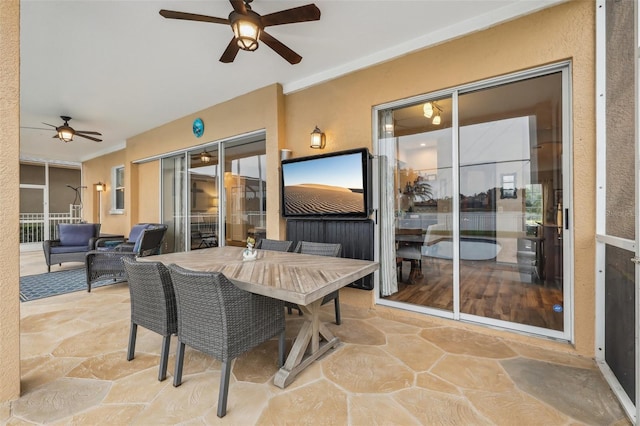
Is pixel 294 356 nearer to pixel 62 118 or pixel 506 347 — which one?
pixel 506 347

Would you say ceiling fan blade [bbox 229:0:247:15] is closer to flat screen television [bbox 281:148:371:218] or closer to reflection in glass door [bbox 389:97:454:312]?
flat screen television [bbox 281:148:371:218]

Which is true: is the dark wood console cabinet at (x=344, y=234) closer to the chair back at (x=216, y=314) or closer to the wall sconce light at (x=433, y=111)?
the wall sconce light at (x=433, y=111)

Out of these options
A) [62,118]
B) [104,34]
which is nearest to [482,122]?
[104,34]

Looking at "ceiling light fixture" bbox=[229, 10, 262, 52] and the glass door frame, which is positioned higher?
"ceiling light fixture" bbox=[229, 10, 262, 52]

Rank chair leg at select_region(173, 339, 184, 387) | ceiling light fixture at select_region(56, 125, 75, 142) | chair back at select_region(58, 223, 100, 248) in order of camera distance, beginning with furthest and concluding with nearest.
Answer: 1. chair back at select_region(58, 223, 100, 248)
2. ceiling light fixture at select_region(56, 125, 75, 142)
3. chair leg at select_region(173, 339, 184, 387)

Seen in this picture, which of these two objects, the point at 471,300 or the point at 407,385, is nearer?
the point at 407,385

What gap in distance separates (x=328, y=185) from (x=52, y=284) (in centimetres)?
477

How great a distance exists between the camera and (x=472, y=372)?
2059 millimetres

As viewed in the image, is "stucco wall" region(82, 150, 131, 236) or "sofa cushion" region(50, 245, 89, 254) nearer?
"sofa cushion" region(50, 245, 89, 254)

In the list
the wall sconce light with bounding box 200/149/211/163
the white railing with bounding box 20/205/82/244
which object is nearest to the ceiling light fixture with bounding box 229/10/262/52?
the wall sconce light with bounding box 200/149/211/163

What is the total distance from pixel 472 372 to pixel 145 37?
14.0 feet

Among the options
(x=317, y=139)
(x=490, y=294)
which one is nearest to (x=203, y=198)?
(x=317, y=139)

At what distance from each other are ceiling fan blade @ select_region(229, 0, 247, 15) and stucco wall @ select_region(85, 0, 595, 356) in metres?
1.70

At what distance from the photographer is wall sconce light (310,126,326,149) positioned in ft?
11.8
